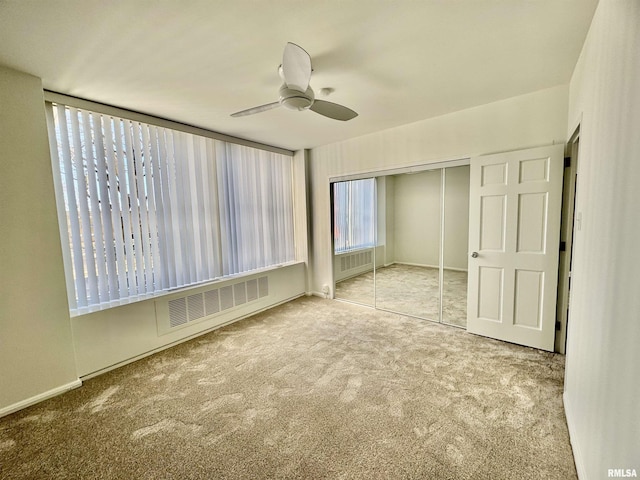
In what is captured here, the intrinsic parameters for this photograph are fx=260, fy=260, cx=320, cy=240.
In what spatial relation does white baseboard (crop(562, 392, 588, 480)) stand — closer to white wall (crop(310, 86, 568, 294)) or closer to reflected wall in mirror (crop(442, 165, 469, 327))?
reflected wall in mirror (crop(442, 165, 469, 327))

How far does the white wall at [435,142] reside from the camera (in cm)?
258

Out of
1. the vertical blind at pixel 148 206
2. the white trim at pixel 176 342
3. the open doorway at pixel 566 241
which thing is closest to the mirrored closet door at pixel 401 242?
the open doorway at pixel 566 241

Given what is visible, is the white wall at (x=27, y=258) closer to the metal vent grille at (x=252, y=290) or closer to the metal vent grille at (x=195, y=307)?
the metal vent grille at (x=195, y=307)

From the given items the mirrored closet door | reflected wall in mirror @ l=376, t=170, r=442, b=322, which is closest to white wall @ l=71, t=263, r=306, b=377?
the mirrored closet door

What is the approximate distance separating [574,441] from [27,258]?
13.0 feet

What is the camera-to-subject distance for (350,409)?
195 cm

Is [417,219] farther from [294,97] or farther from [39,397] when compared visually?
[39,397]

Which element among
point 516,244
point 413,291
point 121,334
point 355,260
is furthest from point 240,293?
point 516,244

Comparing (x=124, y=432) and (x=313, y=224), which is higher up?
(x=313, y=224)

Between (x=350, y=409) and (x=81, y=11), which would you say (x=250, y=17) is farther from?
(x=350, y=409)

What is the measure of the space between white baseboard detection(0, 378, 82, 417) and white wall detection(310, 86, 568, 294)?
10.7 feet

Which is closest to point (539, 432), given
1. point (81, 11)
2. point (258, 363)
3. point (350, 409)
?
point (350, 409)

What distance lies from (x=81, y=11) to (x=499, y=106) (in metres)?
3.50

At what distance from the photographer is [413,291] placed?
454 centimetres
